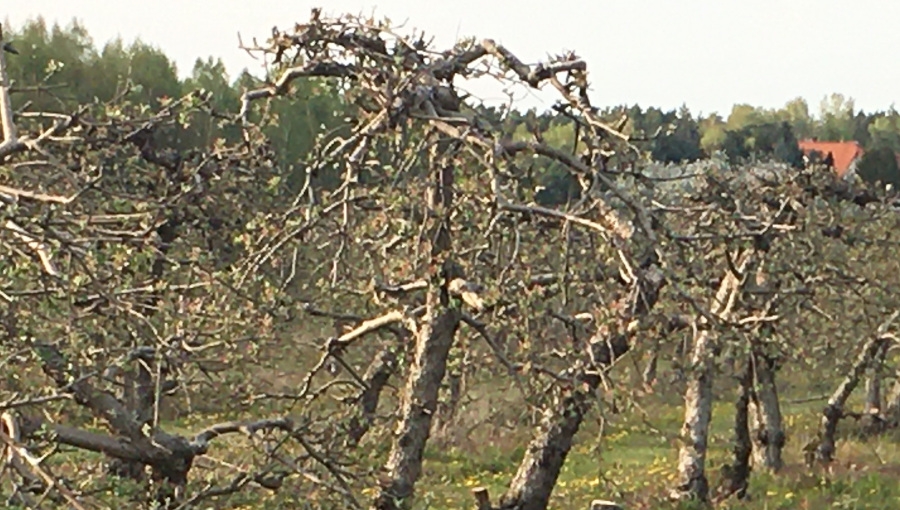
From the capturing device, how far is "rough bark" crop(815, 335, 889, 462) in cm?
1270

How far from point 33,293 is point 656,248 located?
8.10 feet

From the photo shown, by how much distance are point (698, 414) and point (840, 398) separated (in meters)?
2.68

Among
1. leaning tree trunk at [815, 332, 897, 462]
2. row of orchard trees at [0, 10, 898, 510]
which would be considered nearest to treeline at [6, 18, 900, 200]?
row of orchard trees at [0, 10, 898, 510]

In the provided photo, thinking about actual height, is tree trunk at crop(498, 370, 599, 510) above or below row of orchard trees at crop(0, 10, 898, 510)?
below

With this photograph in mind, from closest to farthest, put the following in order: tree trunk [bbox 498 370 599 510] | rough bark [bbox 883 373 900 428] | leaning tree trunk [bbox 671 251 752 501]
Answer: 1. tree trunk [bbox 498 370 599 510]
2. leaning tree trunk [bbox 671 251 752 501]
3. rough bark [bbox 883 373 900 428]

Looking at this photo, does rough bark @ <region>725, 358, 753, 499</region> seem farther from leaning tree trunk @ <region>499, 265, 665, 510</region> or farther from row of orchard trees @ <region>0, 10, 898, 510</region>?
row of orchard trees @ <region>0, 10, 898, 510</region>

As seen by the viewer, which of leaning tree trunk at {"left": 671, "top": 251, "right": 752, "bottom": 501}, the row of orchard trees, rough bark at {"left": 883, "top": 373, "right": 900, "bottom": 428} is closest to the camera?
the row of orchard trees

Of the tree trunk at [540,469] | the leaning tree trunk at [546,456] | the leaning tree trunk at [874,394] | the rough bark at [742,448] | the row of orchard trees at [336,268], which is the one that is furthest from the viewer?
the leaning tree trunk at [874,394]

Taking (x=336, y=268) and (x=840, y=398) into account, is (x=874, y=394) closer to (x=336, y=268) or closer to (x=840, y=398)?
(x=840, y=398)

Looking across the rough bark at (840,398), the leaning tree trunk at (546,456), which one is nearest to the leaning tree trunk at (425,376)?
the leaning tree trunk at (546,456)

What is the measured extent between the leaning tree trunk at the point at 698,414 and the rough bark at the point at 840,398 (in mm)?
1834

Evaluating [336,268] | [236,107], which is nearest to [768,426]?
[336,268]

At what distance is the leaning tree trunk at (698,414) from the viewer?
11.0 m

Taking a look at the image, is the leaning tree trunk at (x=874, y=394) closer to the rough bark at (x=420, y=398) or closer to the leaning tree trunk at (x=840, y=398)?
the leaning tree trunk at (x=840, y=398)
